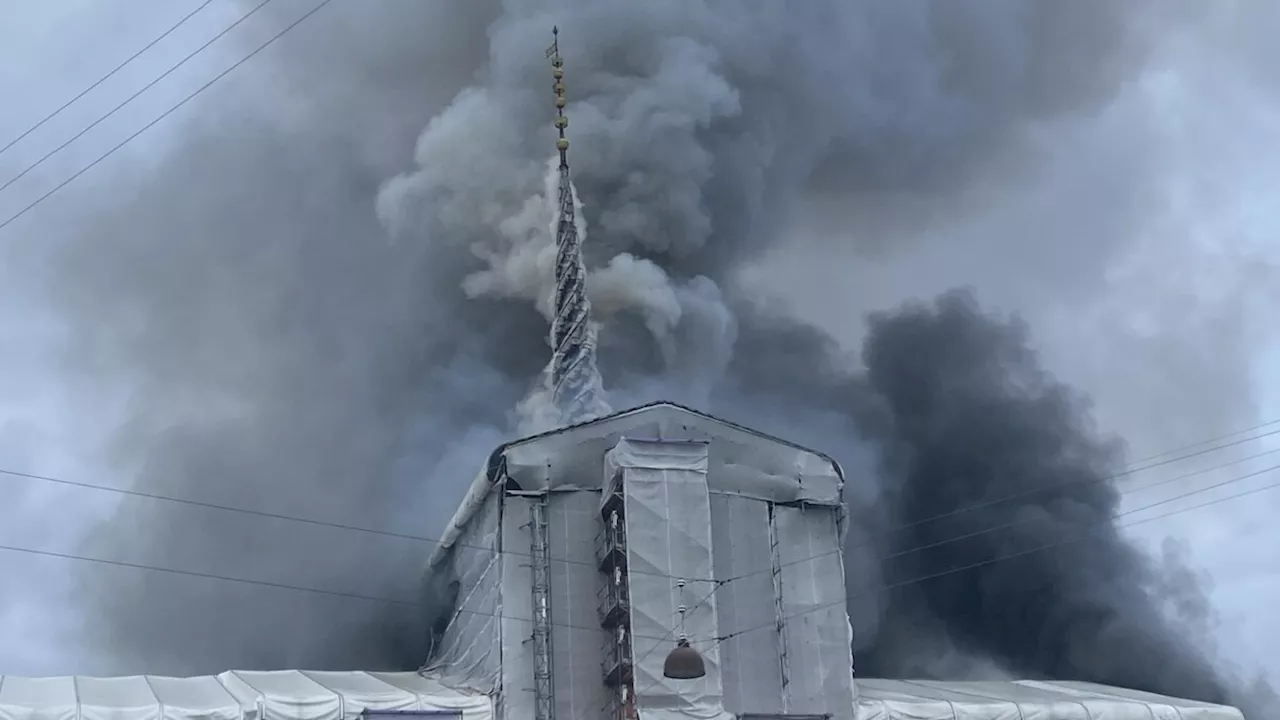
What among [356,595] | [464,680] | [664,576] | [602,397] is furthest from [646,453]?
[356,595]

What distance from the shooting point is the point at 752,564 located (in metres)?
42.7

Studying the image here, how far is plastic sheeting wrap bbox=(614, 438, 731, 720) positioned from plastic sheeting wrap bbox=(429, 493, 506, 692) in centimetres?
432

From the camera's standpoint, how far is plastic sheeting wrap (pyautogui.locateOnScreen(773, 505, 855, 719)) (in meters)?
41.8

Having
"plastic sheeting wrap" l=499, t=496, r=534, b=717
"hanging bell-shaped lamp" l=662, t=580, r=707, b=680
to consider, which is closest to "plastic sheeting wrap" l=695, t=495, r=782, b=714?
"plastic sheeting wrap" l=499, t=496, r=534, b=717

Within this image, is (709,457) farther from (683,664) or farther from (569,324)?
(569,324)

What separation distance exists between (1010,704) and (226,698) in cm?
2369

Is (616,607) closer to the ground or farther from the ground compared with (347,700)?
farther from the ground

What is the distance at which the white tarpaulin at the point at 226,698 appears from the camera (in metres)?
35.5

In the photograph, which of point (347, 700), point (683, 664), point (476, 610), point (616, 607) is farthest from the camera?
point (476, 610)

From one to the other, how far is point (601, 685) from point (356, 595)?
22.3 m

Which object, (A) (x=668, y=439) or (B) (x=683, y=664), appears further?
(A) (x=668, y=439)

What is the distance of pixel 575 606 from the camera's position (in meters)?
41.0

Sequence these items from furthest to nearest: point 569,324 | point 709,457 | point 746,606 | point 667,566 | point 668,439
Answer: point 569,324, point 709,457, point 746,606, point 668,439, point 667,566

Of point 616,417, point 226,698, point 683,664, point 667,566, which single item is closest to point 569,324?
point 616,417
